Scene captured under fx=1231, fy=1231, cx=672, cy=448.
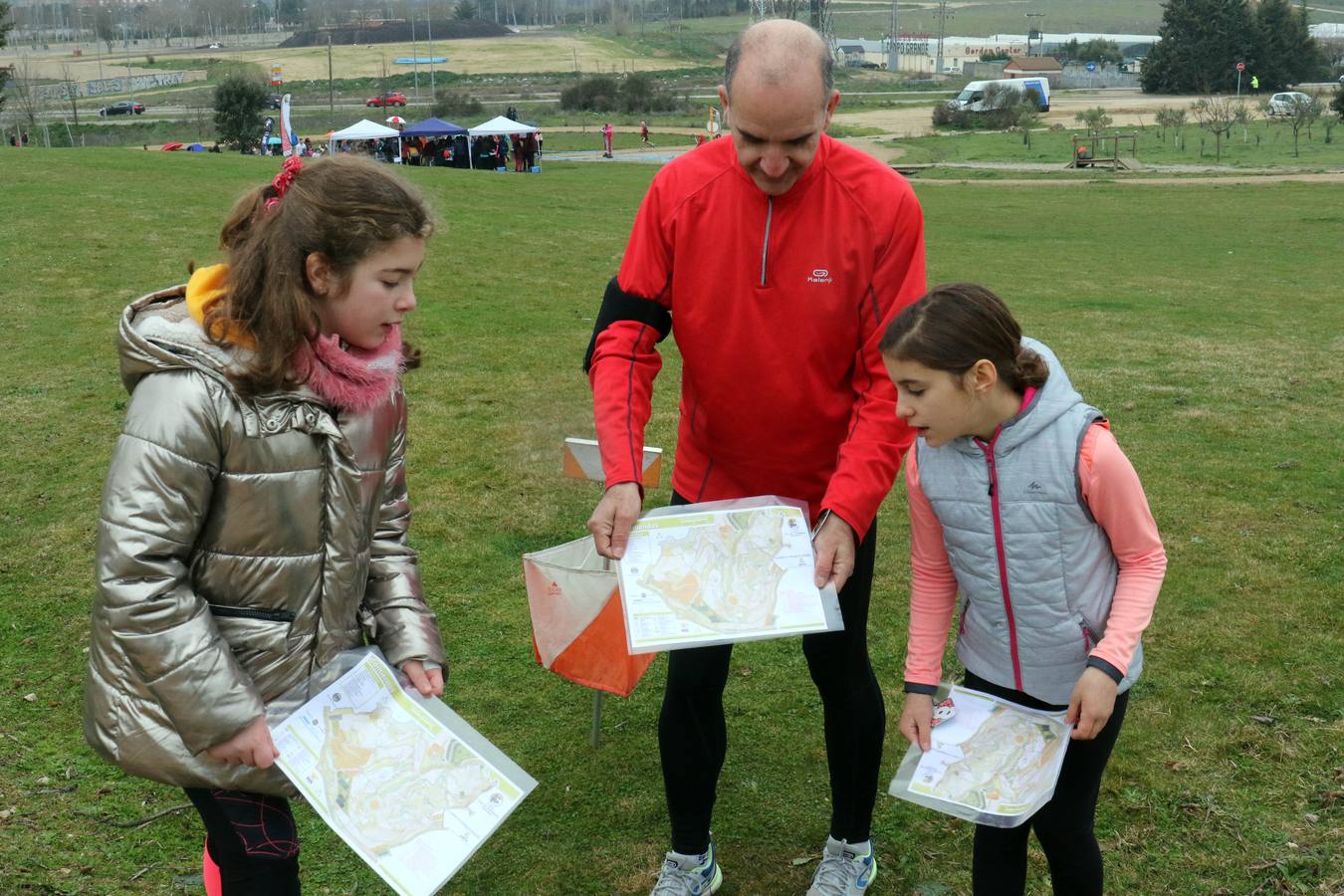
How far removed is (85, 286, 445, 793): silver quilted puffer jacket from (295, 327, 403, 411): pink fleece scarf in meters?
0.03

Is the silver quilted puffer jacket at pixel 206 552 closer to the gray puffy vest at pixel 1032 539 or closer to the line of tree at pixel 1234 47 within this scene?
the gray puffy vest at pixel 1032 539

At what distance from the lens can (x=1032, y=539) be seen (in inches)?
102

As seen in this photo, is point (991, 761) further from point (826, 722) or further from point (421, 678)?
point (421, 678)

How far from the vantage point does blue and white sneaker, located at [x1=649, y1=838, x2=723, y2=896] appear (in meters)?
3.41

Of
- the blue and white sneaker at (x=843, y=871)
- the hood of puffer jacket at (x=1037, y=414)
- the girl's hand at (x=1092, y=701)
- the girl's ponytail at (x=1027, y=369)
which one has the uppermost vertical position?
the girl's ponytail at (x=1027, y=369)

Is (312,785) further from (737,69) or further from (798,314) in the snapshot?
(737,69)

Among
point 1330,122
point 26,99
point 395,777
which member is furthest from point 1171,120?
point 395,777

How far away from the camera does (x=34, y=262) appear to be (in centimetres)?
1210

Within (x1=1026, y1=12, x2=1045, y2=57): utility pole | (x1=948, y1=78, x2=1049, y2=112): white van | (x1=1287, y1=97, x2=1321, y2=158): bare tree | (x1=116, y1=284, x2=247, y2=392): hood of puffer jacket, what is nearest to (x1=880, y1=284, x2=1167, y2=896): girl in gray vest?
(x1=116, y1=284, x2=247, y2=392): hood of puffer jacket

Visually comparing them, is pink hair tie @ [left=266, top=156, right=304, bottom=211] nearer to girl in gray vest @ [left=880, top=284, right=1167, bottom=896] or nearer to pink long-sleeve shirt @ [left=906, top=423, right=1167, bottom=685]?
girl in gray vest @ [left=880, top=284, right=1167, bottom=896]

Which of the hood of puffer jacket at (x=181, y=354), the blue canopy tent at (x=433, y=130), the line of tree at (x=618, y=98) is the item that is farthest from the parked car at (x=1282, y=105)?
the hood of puffer jacket at (x=181, y=354)

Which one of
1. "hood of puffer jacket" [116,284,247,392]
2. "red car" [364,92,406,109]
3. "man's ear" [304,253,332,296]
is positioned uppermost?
"red car" [364,92,406,109]

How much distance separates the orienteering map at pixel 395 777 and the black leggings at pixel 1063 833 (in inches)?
46.4

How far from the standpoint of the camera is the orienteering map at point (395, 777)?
229 cm
